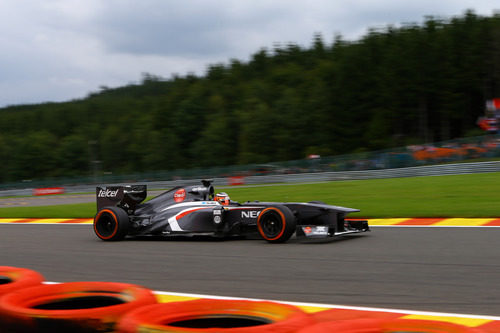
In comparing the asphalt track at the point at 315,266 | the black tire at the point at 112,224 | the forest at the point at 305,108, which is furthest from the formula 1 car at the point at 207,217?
the forest at the point at 305,108

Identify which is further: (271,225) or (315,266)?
(271,225)

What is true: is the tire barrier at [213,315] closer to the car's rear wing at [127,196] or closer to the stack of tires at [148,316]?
the stack of tires at [148,316]

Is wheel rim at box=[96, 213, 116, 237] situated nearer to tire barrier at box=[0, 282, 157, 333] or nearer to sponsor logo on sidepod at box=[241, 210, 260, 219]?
sponsor logo on sidepod at box=[241, 210, 260, 219]

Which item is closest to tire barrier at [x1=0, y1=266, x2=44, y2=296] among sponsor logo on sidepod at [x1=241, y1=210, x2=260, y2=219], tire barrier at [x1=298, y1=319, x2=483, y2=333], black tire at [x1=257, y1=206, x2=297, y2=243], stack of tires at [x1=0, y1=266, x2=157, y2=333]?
stack of tires at [x1=0, y1=266, x2=157, y2=333]

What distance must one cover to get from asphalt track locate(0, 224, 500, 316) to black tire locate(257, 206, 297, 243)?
16 cm

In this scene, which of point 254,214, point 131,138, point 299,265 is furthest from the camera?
point 131,138

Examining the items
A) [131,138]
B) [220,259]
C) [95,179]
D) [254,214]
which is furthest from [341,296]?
[131,138]

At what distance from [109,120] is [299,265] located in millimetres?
118437

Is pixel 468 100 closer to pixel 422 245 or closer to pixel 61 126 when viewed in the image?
pixel 422 245

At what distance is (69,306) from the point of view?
403 centimetres

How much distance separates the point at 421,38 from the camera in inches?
2635

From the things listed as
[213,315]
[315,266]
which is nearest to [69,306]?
[213,315]

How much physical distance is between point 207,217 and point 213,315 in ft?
20.2

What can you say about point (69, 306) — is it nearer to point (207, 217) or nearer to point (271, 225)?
point (271, 225)
